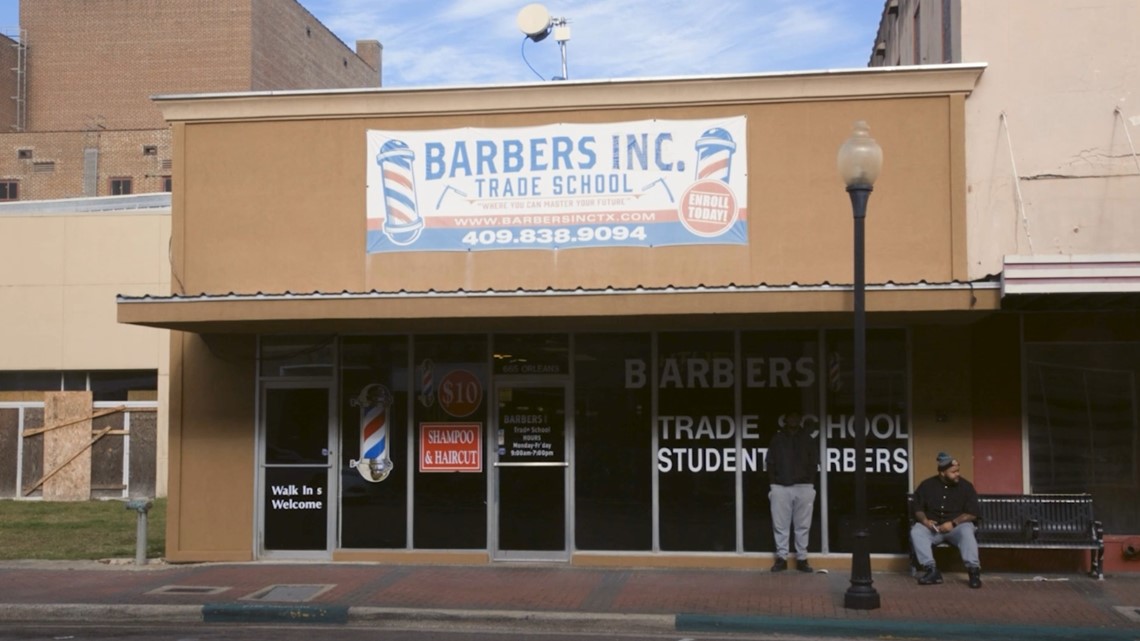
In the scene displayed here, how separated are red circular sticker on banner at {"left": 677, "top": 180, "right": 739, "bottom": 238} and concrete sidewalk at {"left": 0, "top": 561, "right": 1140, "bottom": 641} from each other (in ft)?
13.0

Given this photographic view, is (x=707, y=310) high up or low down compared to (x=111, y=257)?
down

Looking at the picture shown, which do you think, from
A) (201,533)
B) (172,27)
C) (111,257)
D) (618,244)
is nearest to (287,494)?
(201,533)

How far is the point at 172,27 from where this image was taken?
174 feet

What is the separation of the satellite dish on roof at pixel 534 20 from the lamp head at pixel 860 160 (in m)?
6.58

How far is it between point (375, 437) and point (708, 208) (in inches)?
191

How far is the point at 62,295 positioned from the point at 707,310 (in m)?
18.0

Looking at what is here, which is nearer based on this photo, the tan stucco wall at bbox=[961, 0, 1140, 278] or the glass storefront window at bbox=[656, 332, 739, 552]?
the tan stucco wall at bbox=[961, 0, 1140, 278]

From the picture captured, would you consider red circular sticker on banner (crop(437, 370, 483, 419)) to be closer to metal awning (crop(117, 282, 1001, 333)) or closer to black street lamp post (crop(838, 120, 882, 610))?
metal awning (crop(117, 282, 1001, 333))

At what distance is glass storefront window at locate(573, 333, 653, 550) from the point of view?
14695mm

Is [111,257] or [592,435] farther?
[111,257]

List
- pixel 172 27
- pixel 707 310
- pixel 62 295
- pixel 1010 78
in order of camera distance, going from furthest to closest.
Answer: pixel 172 27 → pixel 62 295 → pixel 1010 78 → pixel 707 310

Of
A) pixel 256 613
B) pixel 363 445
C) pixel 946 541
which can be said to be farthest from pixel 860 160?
pixel 256 613

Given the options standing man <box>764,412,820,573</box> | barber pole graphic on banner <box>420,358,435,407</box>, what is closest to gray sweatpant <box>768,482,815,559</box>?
standing man <box>764,412,820,573</box>

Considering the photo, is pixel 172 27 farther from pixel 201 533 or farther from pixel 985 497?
pixel 985 497
